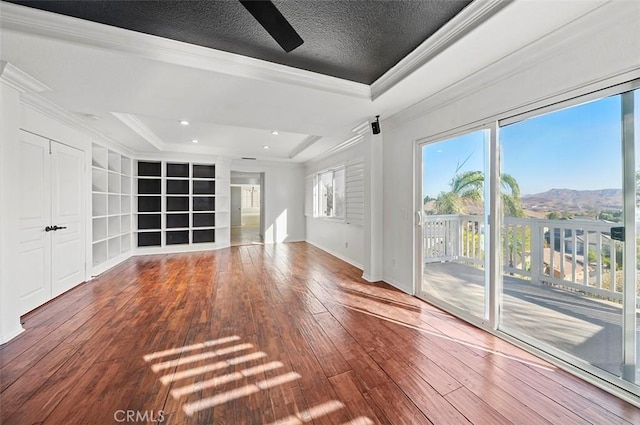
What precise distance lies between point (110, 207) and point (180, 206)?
152 centimetres

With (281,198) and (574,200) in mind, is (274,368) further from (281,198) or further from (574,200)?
(281,198)

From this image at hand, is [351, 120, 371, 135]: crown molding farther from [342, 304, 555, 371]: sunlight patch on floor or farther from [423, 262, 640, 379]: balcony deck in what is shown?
[342, 304, 555, 371]: sunlight patch on floor

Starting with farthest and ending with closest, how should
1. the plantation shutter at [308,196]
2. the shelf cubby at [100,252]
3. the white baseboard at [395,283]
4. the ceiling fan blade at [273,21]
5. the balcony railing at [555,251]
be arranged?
1. the plantation shutter at [308,196]
2. the shelf cubby at [100,252]
3. the white baseboard at [395,283]
4. the balcony railing at [555,251]
5. the ceiling fan blade at [273,21]

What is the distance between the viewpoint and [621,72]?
155cm

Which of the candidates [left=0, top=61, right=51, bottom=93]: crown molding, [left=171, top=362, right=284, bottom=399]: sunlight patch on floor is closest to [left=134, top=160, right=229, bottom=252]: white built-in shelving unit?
[left=0, top=61, right=51, bottom=93]: crown molding

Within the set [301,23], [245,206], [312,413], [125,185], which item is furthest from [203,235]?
[245,206]

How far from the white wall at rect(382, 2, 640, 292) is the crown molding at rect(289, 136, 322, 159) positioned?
1.85m

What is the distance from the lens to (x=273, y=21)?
55.0 inches

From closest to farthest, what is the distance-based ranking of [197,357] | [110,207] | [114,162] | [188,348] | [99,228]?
[197,357] < [188,348] < [99,228] < [110,207] < [114,162]

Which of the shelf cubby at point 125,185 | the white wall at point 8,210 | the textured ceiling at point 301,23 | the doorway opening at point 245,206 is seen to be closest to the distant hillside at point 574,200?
the textured ceiling at point 301,23

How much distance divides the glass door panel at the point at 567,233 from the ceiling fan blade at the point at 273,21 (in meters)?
2.06

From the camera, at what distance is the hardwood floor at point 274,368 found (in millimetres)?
1462

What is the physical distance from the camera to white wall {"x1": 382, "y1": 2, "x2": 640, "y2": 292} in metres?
1.55

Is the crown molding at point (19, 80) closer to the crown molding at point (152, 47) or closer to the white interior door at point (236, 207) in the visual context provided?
the crown molding at point (152, 47)
